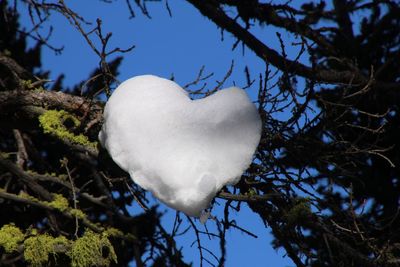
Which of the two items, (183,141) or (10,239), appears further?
(10,239)

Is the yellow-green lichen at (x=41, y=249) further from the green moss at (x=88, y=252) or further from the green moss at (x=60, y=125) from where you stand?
the green moss at (x=60, y=125)

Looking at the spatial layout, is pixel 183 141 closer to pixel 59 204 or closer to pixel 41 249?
pixel 41 249

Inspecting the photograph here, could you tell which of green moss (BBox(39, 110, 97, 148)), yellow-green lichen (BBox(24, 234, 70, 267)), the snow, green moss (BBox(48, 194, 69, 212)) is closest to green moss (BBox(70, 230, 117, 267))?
yellow-green lichen (BBox(24, 234, 70, 267))

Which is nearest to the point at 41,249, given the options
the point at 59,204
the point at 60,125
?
the point at 59,204

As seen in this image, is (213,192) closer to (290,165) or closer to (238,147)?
(238,147)

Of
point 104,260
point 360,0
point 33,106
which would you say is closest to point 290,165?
point 360,0

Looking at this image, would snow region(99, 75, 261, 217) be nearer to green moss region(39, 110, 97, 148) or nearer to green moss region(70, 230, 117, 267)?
green moss region(39, 110, 97, 148)
